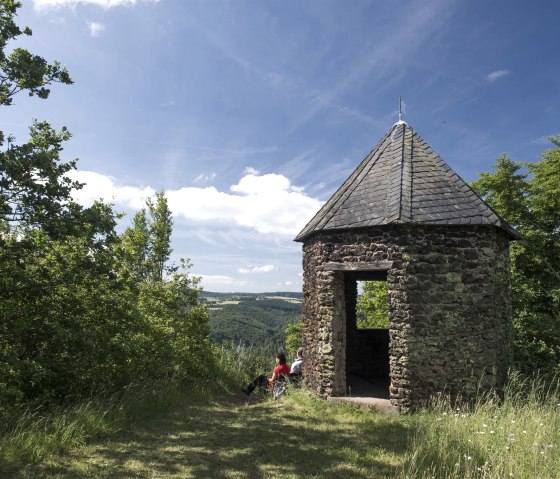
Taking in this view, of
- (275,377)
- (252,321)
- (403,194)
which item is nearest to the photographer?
(403,194)

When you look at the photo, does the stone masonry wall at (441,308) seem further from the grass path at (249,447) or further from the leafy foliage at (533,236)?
the leafy foliage at (533,236)

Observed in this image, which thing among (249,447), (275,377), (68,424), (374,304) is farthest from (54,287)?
(374,304)

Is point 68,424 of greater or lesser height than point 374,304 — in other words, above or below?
below

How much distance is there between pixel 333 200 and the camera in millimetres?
10148

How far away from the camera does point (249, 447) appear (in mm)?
6184

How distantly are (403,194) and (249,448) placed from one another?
5556mm

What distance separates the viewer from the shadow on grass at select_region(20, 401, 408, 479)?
518cm

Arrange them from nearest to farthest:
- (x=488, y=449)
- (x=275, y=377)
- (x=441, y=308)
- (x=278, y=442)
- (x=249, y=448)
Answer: (x=488, y=449)
(x=249, y=448)
(x=278, y=442)
(x=441, y=308)
(x=275, y=377)

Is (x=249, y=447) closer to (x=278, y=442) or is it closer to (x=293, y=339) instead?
(x=278, y=442)

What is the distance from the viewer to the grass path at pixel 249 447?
5172mm

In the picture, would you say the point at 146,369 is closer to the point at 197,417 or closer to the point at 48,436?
the point at 197,417

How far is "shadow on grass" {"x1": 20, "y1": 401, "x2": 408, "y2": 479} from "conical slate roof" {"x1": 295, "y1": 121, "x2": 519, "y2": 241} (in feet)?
12.4

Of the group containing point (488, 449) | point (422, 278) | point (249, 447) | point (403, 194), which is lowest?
point (249, 447)

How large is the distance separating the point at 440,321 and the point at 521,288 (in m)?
8.13
